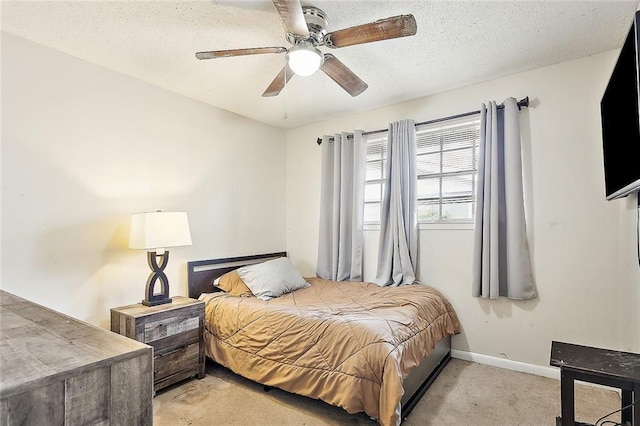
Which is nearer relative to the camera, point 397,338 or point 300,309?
point 397,338

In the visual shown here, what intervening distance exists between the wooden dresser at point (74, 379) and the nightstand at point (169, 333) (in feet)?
4.35

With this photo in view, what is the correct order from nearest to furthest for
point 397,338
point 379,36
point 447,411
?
point 379,36, point 397,338, point 447,411

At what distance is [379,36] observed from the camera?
1.79m

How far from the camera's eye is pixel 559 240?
2672 mm

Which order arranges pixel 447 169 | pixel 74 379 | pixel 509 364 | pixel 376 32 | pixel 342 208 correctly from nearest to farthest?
pixel 74 379 < pixel 376 32 < pixel 509 364 < pixel 447 169 < pixel 342 208

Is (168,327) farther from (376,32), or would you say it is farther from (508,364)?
(508,364)

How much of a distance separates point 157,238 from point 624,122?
115 inches

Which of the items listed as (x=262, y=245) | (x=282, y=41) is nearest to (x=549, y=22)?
(x=282, y=41)

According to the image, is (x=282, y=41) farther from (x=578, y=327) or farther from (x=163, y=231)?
(x=578, y=327)

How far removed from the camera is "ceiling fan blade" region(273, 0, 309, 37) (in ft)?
5.05

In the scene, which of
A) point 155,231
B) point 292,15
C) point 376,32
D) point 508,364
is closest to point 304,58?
point 292,15

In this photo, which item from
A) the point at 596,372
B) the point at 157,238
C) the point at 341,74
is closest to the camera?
the point at 596,372

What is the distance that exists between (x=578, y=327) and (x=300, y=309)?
2.13 m

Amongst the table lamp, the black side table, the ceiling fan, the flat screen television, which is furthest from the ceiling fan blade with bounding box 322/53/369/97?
the black side table
